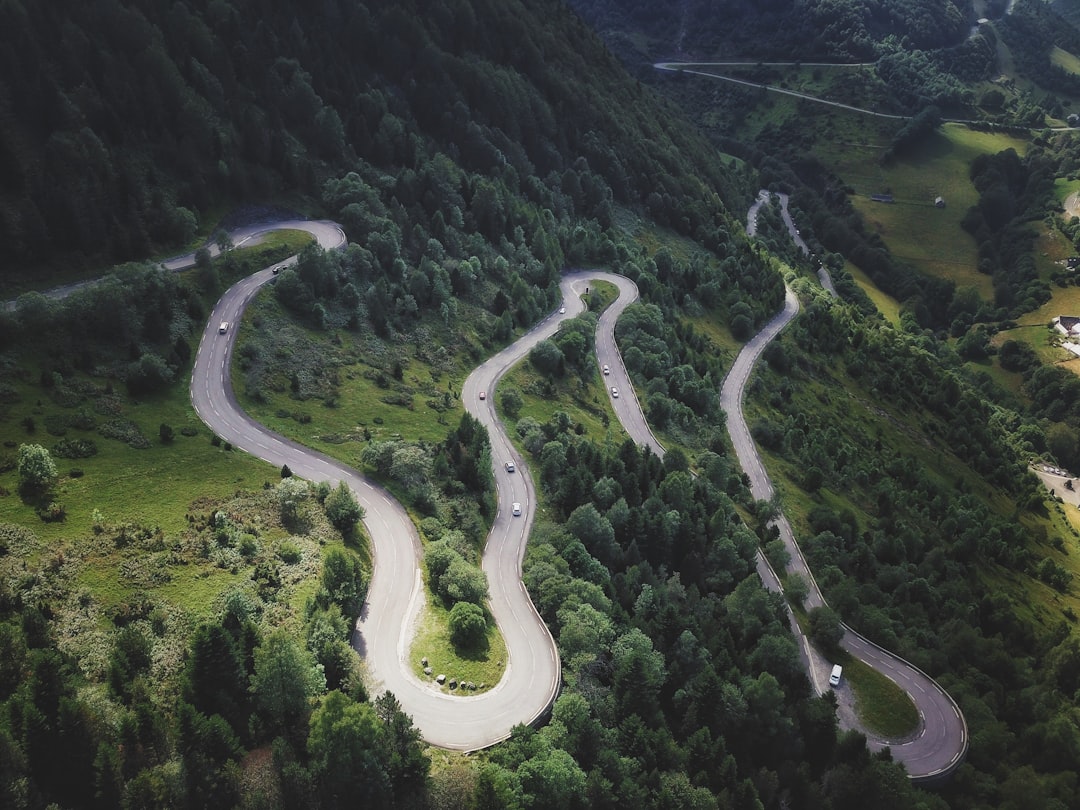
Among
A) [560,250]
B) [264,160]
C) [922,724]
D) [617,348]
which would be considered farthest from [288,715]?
[560,250]

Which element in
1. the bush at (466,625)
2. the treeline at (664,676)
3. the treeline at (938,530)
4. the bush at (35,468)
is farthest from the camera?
the treeline at (938,530)

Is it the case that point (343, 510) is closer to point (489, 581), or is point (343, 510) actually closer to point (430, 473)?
point (430, 473)

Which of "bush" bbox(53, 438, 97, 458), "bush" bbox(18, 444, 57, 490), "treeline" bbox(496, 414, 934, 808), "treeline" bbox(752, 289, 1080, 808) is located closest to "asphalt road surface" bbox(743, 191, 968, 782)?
"treeline" bbox(752, 289, 1080, 808)

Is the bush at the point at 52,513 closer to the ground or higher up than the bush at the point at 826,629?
higher up

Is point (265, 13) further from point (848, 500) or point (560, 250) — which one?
point (848, 500)

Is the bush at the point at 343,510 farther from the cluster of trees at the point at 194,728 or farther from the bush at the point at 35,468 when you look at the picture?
the bush at the point at 35,468

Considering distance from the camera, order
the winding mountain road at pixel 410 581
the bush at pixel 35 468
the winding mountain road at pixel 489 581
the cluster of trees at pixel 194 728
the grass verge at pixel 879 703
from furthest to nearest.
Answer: the grass verge at pixel 879 703 → the bush at pixel 35 468 → the winding mountain road at pixel 489 581 → the winding mountain road at pixel 410 581 → the cluster of trees at pixel 194 728

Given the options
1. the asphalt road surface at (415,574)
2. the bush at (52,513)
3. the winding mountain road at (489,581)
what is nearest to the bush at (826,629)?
the winding mountain road at (489,581)

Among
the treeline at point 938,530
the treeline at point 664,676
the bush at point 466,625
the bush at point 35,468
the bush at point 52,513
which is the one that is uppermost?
the bush at point 35,468

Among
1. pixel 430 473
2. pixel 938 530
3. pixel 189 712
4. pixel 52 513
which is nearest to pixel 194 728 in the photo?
pixel 189 712
